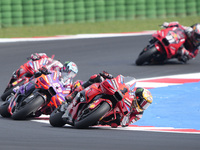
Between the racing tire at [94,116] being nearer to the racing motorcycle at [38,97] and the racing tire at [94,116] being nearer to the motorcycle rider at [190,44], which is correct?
the racing motorcycle at [38,97]

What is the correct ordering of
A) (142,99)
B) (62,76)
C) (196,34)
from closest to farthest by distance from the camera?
(142,99)
(62,76)
(196,34)

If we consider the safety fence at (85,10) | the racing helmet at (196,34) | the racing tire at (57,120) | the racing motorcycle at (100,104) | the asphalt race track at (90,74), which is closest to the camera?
the asphalt race track at (90,74)

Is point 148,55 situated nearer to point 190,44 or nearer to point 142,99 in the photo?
point 190,44

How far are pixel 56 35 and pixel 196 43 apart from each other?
21.4 feet

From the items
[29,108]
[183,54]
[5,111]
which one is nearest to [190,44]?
[183,54]

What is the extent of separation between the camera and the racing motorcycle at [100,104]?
691 centimetres

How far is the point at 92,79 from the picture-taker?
7508 mm

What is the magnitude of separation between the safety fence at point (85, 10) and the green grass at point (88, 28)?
24 cm

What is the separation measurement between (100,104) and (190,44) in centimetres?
755

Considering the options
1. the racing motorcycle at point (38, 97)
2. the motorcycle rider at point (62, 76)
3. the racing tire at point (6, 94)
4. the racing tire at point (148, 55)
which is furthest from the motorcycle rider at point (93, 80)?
the racing tire at point (148, 55)

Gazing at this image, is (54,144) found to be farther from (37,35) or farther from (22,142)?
(37,35)

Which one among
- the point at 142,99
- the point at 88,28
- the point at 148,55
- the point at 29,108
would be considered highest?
the point at 142,99

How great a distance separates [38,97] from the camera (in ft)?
26.4

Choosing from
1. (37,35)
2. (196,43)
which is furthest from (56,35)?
(196,43)
